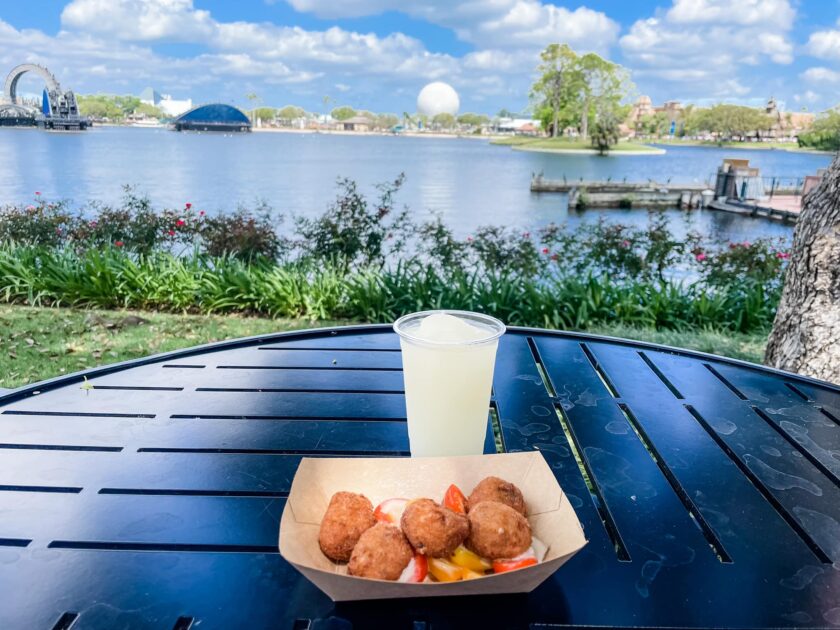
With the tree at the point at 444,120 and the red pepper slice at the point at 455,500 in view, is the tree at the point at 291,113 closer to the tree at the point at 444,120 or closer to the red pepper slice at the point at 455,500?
the tree at the point at 444,120

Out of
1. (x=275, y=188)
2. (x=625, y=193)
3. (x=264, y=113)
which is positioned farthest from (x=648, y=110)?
(x=275, y=188)

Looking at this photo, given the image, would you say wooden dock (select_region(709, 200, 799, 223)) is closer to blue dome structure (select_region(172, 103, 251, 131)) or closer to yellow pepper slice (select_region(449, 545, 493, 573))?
yellow pepper slice (select_region(449, 545, 493, 573))

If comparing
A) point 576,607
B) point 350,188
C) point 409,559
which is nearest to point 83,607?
point 409,559

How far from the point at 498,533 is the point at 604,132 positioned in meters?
53.7

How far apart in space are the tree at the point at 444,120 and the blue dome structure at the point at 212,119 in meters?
33.9

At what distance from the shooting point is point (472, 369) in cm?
85

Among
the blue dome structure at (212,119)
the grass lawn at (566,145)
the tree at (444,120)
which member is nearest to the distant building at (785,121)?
the grass lawn at (566,145)

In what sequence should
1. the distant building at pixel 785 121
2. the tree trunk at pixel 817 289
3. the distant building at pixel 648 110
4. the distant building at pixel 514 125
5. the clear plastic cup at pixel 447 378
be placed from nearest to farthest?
the clear plastic cup at pixel 447 378
the tree trunk at pixel 817 289
the distant building at pixel 785 121
the distant building at pixel 648 110
the distant building at pixel 514 125

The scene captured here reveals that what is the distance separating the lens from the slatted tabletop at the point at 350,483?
2.08 ft

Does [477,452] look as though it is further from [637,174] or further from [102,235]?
[637,174]

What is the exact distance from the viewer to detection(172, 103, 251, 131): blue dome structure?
5050 centimetres

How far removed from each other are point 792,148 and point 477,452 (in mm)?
78975

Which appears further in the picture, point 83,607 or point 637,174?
point 637,174

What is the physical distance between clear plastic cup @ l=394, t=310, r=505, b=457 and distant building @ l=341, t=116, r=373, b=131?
3329 inches
